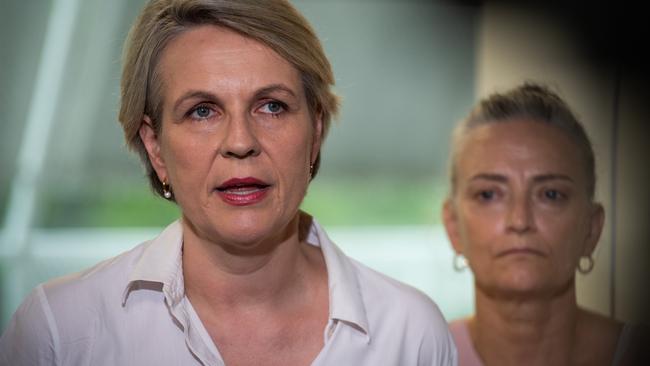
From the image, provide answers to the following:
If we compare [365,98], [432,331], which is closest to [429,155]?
[365,98]

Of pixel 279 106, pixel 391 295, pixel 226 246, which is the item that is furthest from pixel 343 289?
pixel 279 106

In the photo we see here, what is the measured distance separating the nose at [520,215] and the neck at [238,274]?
49cm

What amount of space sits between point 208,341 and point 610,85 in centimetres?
102

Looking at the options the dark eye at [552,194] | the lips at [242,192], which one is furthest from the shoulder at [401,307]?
the dark eye at [552,194]

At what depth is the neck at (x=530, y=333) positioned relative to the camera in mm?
1507

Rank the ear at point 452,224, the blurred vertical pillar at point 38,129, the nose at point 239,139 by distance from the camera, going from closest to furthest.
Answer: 1. the nose at point 239,139
2. the ear at point 452,224
3. the blurred vertical pillar at point 38,129

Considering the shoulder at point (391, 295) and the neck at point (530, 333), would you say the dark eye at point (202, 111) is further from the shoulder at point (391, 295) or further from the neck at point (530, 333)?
the neck at point (530, 333)

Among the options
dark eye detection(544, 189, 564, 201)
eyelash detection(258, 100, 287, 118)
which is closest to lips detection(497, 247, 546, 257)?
dark eye detection(544, 189, 564, 201)

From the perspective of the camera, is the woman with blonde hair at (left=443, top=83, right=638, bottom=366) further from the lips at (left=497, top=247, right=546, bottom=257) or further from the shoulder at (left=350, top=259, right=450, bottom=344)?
the shoulder at (left=350, top=259, right=450, bottom=344)

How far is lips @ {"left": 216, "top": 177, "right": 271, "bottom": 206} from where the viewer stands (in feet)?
3.44

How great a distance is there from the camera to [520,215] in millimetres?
1457

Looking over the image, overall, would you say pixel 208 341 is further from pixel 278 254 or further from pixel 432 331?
pixel 432 331

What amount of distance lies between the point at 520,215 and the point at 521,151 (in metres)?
0.13

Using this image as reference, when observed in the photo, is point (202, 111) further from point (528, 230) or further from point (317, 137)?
point (528, 230)
